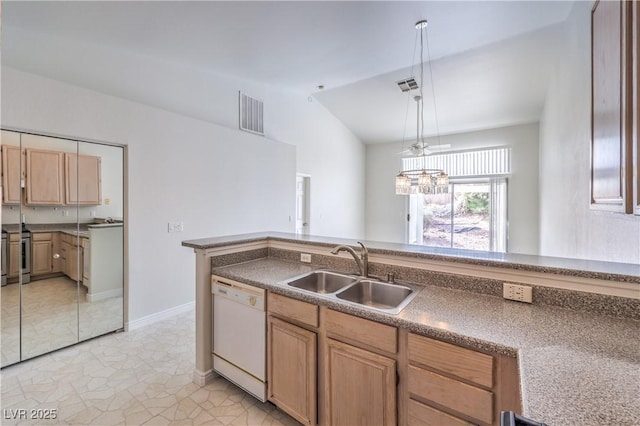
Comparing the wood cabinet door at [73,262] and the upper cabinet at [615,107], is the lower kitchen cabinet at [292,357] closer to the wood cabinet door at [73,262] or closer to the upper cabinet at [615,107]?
the upper cabinet at [615,107]

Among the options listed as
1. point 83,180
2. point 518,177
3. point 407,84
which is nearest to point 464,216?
point 518,177

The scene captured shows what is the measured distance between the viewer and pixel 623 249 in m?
1.87

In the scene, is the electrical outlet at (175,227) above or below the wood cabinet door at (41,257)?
above

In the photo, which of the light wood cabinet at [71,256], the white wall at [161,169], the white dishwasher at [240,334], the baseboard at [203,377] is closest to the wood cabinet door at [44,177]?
the white wall at [161,169]

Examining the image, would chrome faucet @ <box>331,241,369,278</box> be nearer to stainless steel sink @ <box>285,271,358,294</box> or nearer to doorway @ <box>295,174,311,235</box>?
stainless steel sink @ <box>285,271,358,294</box>

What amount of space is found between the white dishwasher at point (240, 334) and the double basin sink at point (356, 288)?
325 millimetres

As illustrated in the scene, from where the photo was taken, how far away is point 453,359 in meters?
1.26

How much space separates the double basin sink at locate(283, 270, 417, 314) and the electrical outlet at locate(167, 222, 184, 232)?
7.40 ft

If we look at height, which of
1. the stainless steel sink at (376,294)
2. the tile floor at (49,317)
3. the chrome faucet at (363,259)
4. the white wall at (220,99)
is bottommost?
the tile floor at (49,317)

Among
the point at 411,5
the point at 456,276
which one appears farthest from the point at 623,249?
the point at 411,5

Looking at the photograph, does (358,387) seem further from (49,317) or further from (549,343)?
(49,317)

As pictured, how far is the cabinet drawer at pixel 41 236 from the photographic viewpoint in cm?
262

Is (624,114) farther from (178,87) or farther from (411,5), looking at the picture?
(178,87)

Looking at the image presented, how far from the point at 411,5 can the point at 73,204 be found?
151 inches
